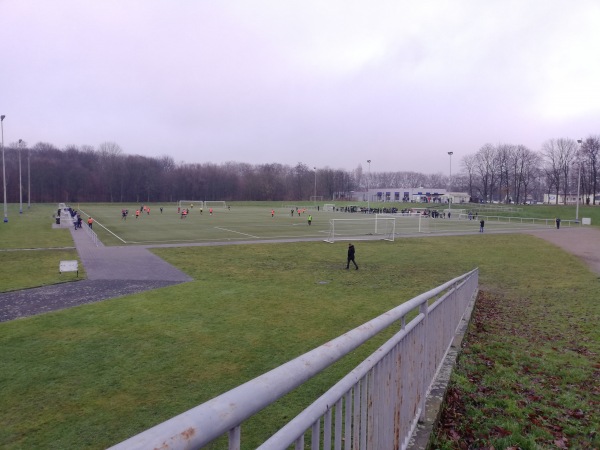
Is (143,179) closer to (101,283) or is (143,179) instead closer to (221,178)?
(221,178)

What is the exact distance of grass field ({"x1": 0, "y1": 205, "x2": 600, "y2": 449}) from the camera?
5.68 meters

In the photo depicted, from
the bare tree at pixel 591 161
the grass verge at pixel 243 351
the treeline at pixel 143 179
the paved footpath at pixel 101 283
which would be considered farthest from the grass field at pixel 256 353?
the treeline at pixel 143 179

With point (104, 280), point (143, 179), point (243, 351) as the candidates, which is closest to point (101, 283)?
point (104, 280)

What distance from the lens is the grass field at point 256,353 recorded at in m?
5.68

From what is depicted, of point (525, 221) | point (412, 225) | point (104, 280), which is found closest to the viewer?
point (104, 280)

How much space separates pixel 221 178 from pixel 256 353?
496ft

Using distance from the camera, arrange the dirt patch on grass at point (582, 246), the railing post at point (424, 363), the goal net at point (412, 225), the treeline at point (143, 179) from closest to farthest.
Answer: the railing post at point (424, 363), the dirt patch on grass at point (582, 246), the goal net at point (412, 225), the treeline at point (143, 179)

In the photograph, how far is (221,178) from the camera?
15625 centimetres

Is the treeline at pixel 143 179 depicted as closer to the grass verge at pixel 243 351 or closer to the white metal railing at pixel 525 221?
the white metal railing at pixel 525 221

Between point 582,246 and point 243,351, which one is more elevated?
point 243,351

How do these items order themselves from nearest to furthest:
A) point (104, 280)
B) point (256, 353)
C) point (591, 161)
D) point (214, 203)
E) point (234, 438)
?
point (234, 438), point (256, 353), point (104, 280), point (591, 161), point (214, 203)

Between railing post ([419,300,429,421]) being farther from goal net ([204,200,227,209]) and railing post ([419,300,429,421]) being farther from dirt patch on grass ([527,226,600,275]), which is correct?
goal net ([204,200,227,209])

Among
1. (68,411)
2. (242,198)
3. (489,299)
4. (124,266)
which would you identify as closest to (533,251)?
(489,299)

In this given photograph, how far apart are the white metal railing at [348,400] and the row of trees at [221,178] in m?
111
